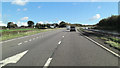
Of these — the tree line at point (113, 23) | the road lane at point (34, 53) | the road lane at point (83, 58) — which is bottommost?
the road lane at point (83, 58)

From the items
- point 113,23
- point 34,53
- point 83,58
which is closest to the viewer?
point 83,58

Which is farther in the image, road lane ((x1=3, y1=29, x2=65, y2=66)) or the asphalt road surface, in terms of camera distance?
road lane ((x1=3, y1=29, x2=65, y2=66))

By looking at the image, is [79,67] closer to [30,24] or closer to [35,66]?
[35,66]

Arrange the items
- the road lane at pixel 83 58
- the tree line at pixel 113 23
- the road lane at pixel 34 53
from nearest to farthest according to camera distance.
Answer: the road lane at pixel 83 58 < the road lane at pixel 34 53 < the tree line at pixel 113 23

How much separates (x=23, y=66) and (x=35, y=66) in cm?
52

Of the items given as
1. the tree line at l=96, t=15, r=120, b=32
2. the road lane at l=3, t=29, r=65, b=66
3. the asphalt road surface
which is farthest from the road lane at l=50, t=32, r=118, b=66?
the tree line at l=96, t=15, r=120, b=32

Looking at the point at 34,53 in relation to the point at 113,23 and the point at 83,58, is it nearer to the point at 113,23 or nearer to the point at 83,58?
the point at 83,58

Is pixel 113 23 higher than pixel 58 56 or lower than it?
higher

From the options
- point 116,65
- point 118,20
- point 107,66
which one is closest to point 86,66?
point 107,66

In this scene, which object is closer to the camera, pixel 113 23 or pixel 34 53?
pixel 34 53

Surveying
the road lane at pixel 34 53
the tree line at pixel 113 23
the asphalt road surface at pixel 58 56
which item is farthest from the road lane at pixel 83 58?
the tree line at pixel 113 23

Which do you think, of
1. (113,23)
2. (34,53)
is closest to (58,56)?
(34,53)

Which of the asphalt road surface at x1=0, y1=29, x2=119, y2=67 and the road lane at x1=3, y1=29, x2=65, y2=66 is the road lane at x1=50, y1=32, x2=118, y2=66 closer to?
the asphalt road surface at x1=0, y1=29, x2=119, y2=67

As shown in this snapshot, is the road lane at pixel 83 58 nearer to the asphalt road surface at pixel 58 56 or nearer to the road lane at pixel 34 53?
the asphalt road surface at pixel 58 56
